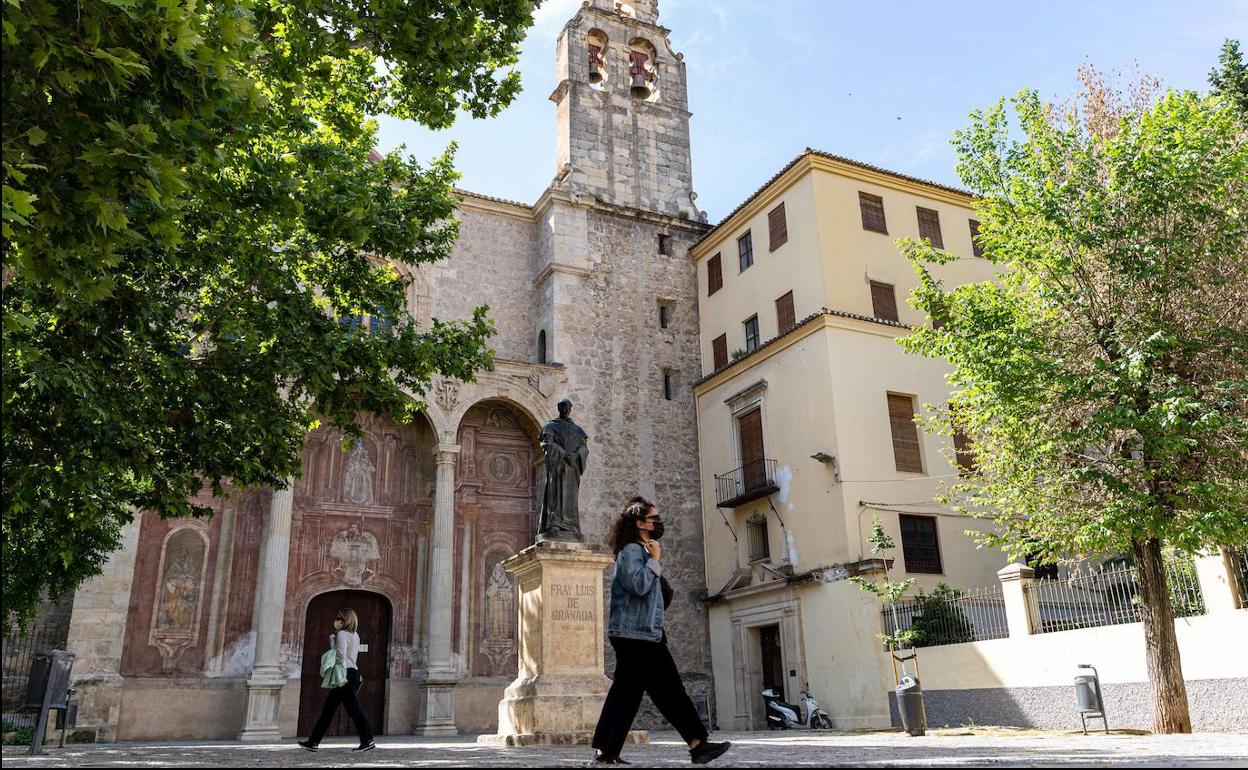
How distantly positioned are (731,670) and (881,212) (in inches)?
442

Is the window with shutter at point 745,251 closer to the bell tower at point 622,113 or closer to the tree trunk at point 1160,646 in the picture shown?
the bell tower at point 622,113

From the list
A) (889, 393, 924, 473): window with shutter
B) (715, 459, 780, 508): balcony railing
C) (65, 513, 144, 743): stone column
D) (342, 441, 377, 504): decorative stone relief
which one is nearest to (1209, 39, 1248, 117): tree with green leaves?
(889, 393, 924, 473): window with shutter

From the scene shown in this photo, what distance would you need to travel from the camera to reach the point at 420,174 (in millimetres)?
13945

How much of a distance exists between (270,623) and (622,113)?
16.4 m

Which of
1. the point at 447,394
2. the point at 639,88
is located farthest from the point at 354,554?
the point at 639,88

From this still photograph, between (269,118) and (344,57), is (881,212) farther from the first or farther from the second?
(269,118)

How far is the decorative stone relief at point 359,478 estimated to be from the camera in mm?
21766

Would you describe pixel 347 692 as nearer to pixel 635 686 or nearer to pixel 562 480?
pixel 562 480

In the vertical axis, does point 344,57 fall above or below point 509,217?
below

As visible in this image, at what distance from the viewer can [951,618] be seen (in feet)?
54.6

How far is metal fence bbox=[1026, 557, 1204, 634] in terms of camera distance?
13.1 metres

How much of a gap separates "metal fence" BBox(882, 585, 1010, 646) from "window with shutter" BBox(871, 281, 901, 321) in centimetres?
661

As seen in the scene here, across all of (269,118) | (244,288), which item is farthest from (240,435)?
(269,118)

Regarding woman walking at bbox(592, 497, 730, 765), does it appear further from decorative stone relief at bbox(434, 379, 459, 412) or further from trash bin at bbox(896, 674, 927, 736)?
decorative stone relief at bbox(434, 379, 459, 412)
